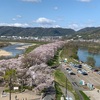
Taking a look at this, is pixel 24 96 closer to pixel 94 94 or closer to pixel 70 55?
pixel 94 94

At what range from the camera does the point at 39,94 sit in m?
33.8

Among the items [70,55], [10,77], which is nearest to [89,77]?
[10,77]

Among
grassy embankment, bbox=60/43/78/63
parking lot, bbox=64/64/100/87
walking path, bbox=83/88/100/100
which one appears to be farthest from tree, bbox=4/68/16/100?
grassy embankment, bbox=60/43/78/63

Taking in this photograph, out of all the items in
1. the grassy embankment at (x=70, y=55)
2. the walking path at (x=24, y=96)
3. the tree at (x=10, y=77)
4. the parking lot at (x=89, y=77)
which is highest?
the tree at (x=10, y=77)

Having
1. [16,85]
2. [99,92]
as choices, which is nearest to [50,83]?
[16,85]

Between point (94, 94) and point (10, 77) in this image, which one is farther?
point (94, 94)

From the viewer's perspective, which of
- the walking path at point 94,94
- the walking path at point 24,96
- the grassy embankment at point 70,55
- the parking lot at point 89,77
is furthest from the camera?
the grassy embankment at point 70,55

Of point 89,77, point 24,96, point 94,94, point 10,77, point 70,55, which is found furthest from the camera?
point 70,55

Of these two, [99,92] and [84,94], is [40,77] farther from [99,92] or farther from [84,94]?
[99,92]

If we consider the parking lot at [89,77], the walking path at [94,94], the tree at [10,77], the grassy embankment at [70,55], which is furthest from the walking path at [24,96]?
the grassy embankment at [70,55]

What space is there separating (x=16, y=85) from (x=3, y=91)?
241 cm

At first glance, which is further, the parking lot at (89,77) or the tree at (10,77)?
the parking lot at (89,77)

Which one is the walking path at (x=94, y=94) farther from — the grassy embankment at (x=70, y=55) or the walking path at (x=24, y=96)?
the grassy embankment at (x=70, y=55)

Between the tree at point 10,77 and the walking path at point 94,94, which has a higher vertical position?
the tree at point 10,77
